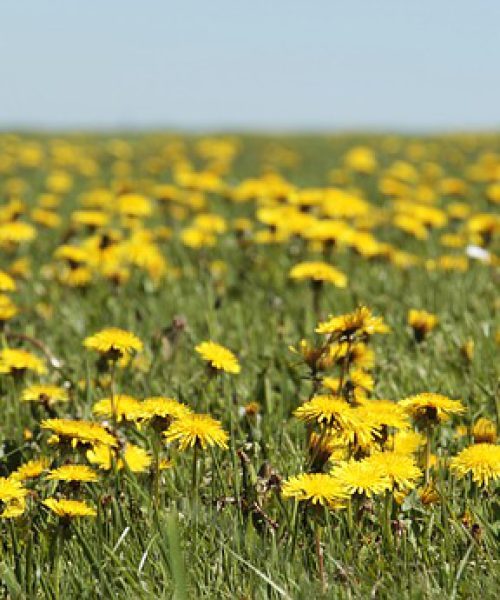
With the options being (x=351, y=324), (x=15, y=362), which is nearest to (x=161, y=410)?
(x=351, y=324)

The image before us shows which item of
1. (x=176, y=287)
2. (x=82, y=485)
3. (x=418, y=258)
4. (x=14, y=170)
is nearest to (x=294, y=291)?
(x=176, y=287)

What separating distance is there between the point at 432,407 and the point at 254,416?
0.56m

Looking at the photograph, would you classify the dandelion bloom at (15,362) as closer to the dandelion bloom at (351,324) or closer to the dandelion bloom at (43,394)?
the dandelion bloom at (43,394)

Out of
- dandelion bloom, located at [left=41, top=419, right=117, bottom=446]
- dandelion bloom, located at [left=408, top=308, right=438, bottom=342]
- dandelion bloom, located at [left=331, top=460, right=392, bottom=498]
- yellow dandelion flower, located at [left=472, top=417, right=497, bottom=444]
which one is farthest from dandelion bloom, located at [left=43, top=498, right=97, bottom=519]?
dandelion bloom, located at [left=408, top=308, right=438, bottom=342]

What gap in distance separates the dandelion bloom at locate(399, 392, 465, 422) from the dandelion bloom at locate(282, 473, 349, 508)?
0.26 meters

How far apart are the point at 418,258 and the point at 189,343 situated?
185 cm

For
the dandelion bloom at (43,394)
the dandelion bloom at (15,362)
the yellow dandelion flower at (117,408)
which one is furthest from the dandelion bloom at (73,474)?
the dandelion bloom at (15,362)

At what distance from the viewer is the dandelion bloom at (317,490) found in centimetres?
145

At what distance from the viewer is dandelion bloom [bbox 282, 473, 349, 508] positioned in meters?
1.45

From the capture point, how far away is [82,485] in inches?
70.0

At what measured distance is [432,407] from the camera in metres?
1.66

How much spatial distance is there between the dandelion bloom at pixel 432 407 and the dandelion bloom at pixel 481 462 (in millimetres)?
79

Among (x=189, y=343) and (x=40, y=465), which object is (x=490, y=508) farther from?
(x=189, y=343)

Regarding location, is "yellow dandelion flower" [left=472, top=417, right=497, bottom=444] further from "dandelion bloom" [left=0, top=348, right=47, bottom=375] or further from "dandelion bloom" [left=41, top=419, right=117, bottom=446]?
"dandelion bloom" [left=0, top=348, right=47, bottom=375]
